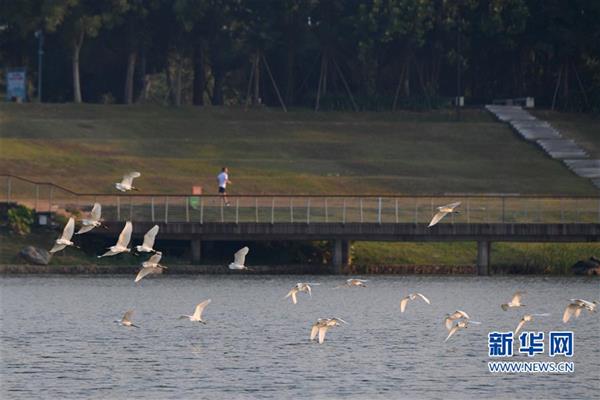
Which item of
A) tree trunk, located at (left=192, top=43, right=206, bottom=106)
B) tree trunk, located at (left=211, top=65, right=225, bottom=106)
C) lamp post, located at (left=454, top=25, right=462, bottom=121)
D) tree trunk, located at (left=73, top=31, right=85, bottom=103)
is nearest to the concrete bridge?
lamp post, located at (left=454, top=25, right=462, bottom=121)

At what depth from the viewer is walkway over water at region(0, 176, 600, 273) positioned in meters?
70.4

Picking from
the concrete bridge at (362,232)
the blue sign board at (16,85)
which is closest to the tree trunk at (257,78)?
the blue sign board at (16,85)

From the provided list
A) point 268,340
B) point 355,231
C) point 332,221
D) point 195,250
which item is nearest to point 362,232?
point 355,231

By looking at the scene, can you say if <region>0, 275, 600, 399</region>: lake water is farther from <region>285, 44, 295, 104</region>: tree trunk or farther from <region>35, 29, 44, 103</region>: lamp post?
<region>285, 44, 295, 104</region>: tree trunk

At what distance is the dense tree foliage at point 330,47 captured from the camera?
116188 mm

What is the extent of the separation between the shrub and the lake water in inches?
143

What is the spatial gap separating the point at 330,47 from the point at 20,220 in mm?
50286

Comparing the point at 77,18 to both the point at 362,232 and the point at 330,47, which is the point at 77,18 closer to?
the point at 330,47

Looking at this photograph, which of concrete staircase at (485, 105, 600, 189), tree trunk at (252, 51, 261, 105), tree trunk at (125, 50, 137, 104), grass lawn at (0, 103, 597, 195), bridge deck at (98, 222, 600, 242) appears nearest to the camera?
bridge deck at (98, 222, 600, 242)

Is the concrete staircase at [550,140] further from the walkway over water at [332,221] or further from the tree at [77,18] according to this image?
the tree at [77,18]

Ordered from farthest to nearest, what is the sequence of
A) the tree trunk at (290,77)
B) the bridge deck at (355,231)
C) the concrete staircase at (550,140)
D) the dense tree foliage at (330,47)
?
the tree trunk at (290,77) < the dense tree foliage at (330,47) < the concrete staircase at (550,140) < the bridge deck at (355,231)

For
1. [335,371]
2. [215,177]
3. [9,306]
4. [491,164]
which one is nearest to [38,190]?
[215,177]

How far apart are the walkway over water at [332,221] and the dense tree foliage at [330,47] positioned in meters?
41.3

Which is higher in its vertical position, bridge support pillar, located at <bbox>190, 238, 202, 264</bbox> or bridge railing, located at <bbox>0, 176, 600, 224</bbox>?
bridge railing, located at <bbox>0, 176, 600, 224</bbox>
